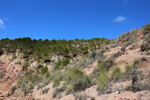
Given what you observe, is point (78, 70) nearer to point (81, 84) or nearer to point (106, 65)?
point (81, 84)

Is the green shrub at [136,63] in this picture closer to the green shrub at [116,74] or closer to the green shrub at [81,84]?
the green shrub at [116,74]

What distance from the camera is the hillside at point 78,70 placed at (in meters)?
6.83

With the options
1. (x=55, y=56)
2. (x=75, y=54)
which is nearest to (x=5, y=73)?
(x=55, y=56)

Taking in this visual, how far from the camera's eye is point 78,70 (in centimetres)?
1148

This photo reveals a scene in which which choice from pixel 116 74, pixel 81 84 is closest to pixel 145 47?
pixel 116 74

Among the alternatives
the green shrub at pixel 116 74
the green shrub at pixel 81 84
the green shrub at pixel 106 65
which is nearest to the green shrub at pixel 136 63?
the green shrub at pixel 116 74

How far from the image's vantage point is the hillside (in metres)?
6.83

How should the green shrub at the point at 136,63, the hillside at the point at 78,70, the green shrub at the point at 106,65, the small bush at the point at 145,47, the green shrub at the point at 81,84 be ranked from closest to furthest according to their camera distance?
1. the hillside at the point at 78,70
2. the green shrub at the point at 136,63
3. the green shrub at the point at 81,84
4. the green shrub at the point at 106,65
5. the small bush at the point at 145,47

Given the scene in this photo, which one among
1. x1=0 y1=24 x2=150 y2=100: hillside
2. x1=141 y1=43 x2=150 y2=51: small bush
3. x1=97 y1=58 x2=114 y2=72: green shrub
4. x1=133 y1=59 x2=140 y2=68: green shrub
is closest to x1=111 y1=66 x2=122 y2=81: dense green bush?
x1=0 y1=24 x2=150 y2=100: hillside

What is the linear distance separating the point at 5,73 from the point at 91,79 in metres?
27.5

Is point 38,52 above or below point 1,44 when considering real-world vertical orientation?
below

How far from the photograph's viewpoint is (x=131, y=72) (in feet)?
24.7

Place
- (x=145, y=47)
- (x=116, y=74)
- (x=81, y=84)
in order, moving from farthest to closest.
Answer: (x=145, y=47) < (x=81, y=84) < (x=116, y=74)

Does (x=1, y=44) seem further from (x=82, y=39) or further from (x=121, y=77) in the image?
(x=121, y=77)
